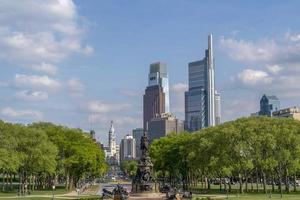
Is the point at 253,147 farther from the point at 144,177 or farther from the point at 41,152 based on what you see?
the point at 41,152

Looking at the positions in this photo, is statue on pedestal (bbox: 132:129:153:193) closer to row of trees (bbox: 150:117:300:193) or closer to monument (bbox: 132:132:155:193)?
monument (bbox: 132:132:155:193)

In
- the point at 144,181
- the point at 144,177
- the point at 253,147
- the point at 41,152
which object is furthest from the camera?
the point at 41,152

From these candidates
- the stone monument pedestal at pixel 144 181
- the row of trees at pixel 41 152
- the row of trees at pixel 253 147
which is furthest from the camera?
the row of trees at pixel 41 152

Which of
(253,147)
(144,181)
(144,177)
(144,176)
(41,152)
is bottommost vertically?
(144,181)

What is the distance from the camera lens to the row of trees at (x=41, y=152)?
323ft

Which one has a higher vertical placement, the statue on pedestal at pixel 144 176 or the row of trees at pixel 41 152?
the row of trees at pixel 41 152

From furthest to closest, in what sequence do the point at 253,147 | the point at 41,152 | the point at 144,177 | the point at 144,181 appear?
1. the point at 41,152
2. the point at 253,147
3. the point at 144,177
4. the point at 144,181

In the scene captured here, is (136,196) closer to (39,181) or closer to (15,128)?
(15,128)

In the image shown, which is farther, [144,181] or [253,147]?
[253,147]

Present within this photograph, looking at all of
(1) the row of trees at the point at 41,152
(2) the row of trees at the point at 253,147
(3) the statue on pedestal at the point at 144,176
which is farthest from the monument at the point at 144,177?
(1) the row of trees at the point at 41,152

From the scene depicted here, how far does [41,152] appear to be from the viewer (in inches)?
3949

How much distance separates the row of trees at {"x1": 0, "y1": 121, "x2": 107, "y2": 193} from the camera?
323 ft

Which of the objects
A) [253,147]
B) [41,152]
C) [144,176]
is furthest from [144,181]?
[41,152]

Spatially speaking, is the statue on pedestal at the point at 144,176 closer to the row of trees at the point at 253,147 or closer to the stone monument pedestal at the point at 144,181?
the stone monument pedestal at the point at 144,181
